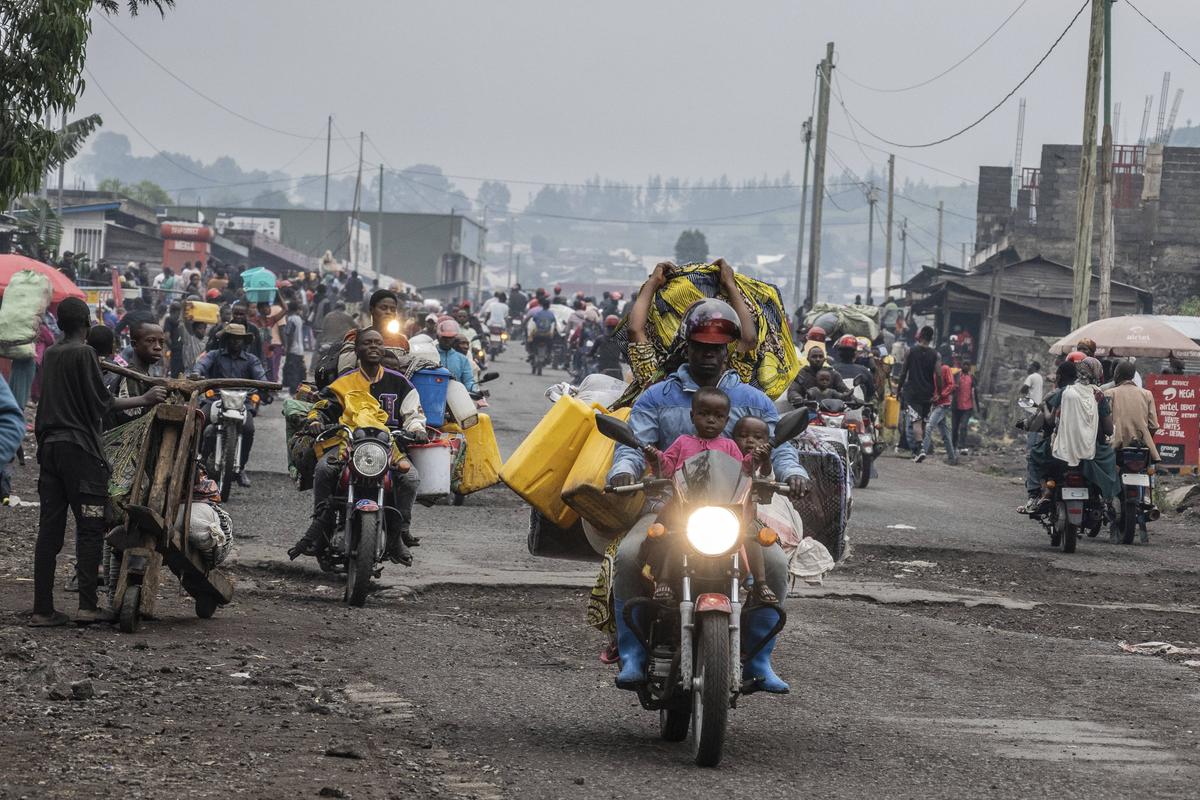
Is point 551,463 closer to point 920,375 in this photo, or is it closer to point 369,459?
point 369,459

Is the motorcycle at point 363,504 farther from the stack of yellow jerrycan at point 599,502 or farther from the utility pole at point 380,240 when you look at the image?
the utility pole at point 380,240

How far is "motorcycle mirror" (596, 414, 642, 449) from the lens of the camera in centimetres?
668

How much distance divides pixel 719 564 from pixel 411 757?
1.32 meters

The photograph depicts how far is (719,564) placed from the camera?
6.44m

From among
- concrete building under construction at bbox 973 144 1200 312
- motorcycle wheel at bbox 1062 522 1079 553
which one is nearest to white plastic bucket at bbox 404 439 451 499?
motorcycle wheel at bbox 1062 522 1079 553

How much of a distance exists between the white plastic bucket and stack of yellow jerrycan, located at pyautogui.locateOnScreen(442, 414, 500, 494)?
1.89 meters

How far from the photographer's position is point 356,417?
1095 cm

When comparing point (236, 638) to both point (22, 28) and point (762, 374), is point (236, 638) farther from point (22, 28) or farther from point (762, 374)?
point (22, 28)

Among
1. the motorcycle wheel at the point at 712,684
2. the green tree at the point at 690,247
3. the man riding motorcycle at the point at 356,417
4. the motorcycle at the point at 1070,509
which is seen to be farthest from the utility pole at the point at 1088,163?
the green tree at the point at 690,247

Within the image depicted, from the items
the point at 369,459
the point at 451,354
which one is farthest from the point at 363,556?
the point at 451,354

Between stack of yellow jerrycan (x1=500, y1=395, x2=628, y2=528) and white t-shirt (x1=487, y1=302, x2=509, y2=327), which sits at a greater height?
white t-shirt (x1=487, y1=302, x2=509, y2=327)

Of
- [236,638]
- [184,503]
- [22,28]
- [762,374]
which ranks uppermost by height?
[22,28]

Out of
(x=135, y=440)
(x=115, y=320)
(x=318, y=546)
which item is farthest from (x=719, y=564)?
(x=115, y=320)

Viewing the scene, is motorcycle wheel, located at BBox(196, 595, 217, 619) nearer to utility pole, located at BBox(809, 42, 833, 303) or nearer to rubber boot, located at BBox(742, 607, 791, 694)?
rubber boot, located at BBox(742, 607, 791, 694)
